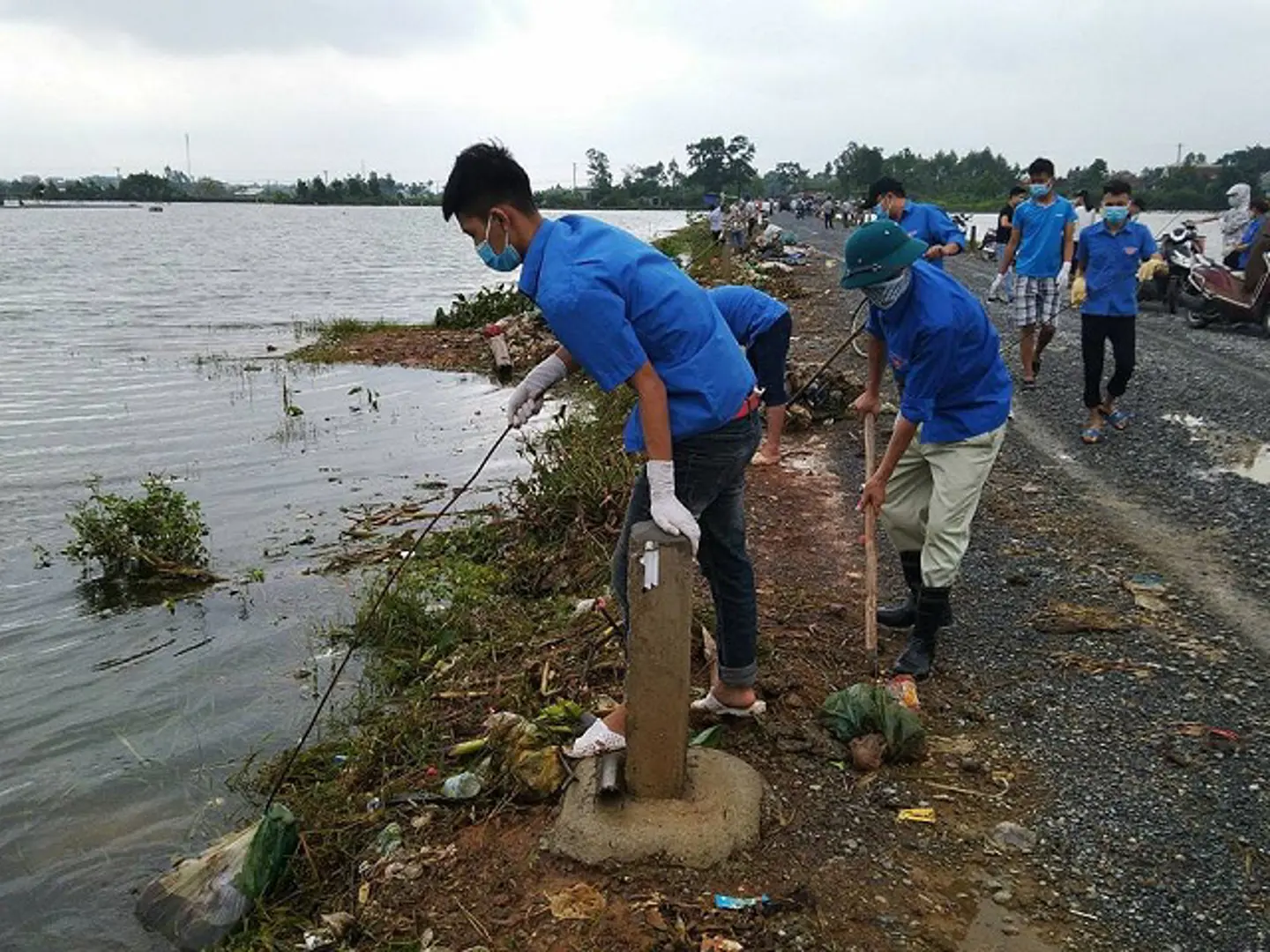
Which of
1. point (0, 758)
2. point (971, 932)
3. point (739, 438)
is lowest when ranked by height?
point (0, 758)

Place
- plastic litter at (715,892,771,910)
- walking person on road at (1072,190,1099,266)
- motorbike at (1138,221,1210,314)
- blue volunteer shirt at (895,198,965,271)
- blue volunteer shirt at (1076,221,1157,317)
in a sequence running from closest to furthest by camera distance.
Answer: plastic litter at (715,892,771,910)
blue volunteer shirt at (1076,221,1157,317)
walking person on road at (1072,190,1099,266)
blue volunteer shirt at (895,198,965,271)
motorbike at (1138,221,1210,314)

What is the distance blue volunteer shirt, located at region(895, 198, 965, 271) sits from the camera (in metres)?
8.70

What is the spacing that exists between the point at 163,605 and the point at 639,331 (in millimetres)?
5026

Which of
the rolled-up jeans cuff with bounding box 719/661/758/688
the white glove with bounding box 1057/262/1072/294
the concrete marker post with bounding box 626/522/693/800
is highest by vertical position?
the white glove with bounding box 1057/262/1072/294

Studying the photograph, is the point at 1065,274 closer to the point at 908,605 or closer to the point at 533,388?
the point at 908,605

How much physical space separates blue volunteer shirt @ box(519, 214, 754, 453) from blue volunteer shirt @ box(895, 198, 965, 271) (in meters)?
6.58

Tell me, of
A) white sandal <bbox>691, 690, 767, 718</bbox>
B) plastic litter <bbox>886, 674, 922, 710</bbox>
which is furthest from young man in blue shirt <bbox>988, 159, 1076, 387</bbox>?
white sandal <bbox>691, 690, 767, 718</bbox>

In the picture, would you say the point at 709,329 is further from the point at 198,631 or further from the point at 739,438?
the point at 198,631

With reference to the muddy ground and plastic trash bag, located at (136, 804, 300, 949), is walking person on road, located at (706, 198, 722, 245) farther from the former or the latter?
plastic trash bag, located at (136, 804, 300, 949)

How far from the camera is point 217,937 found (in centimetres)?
312

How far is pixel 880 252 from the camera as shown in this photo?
350 cm

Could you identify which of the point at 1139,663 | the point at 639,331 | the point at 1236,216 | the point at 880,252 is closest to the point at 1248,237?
the point at 1236,216

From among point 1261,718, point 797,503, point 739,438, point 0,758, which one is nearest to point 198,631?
point 0,758

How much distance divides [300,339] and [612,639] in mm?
17548
